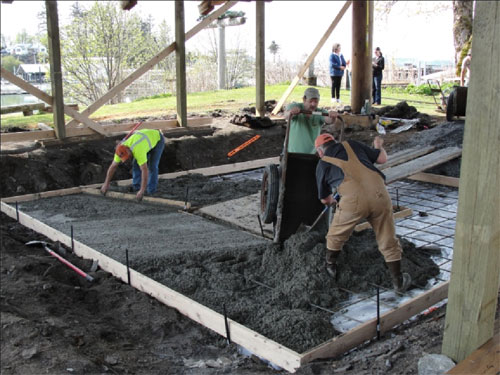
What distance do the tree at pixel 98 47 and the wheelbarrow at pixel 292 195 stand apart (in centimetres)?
1466

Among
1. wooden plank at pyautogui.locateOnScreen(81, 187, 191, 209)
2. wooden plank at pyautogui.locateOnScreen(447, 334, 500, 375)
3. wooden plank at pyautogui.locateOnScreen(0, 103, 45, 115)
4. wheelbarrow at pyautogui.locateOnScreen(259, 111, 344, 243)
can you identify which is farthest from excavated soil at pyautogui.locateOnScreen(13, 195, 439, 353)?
wooden plank at pyautogui.locateOnScreen(0, 103, 45, 115)

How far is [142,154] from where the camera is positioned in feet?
22.6

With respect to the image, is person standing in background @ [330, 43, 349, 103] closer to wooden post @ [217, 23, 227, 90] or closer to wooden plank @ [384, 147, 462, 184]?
wooden plank @ [384, 147, 462, 184]

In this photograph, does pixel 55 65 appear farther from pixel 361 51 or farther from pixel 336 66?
pixel 336 66

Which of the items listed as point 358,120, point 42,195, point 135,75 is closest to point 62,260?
point 42,195

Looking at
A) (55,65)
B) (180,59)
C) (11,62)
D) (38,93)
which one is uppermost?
(11,62)

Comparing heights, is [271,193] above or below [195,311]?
above

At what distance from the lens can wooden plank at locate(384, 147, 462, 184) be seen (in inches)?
290

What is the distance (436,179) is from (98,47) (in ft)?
45.0

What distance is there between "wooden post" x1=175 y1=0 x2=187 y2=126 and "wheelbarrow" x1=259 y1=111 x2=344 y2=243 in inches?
218

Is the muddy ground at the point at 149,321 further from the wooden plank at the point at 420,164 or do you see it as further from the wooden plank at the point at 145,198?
the wooden plank at the point at 420,164

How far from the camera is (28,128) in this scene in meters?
10.2

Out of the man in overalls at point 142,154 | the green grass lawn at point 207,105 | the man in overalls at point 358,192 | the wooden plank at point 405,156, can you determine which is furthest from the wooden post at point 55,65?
the man in overalls at point 358,192

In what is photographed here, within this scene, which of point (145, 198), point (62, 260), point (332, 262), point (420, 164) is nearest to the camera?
point (332, 262)
